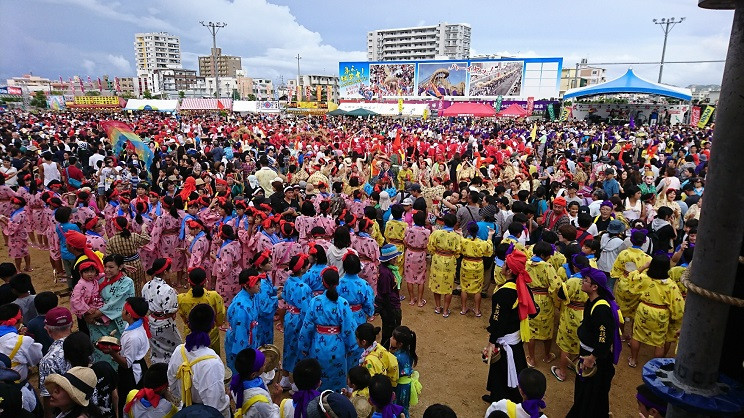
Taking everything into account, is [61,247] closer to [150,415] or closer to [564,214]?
[150,415]

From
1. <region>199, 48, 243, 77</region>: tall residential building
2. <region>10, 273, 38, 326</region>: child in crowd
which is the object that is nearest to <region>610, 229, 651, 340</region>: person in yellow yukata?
<region>10, 273, 38, 326</region>: child in crowd

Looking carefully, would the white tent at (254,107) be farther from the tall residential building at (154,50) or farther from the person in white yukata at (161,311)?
the tall residential building at (154,50)

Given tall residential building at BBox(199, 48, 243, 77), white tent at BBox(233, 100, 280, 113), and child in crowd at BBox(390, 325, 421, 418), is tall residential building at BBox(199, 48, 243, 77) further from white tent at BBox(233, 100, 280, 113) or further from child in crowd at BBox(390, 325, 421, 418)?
child in crowd at BBox(390, 325, 421, 418)

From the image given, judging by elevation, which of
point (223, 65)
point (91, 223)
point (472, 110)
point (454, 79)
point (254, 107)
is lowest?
point (91, 223)

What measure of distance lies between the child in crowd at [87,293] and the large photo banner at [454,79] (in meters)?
49.7

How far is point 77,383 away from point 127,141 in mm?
11323

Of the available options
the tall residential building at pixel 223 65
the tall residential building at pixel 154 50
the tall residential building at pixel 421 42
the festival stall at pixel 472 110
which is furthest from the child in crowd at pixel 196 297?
the tall residential building at pixel 154 50

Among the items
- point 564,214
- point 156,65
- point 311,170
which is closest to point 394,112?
point 311,170

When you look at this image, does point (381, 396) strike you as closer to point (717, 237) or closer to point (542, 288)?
point (717, 237)

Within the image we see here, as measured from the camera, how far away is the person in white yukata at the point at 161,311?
4.04 meters

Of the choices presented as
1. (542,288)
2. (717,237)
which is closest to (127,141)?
(542,288)

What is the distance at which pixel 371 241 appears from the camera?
5.82 m

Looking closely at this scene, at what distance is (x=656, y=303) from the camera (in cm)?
474

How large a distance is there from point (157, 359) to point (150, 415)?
152cm
